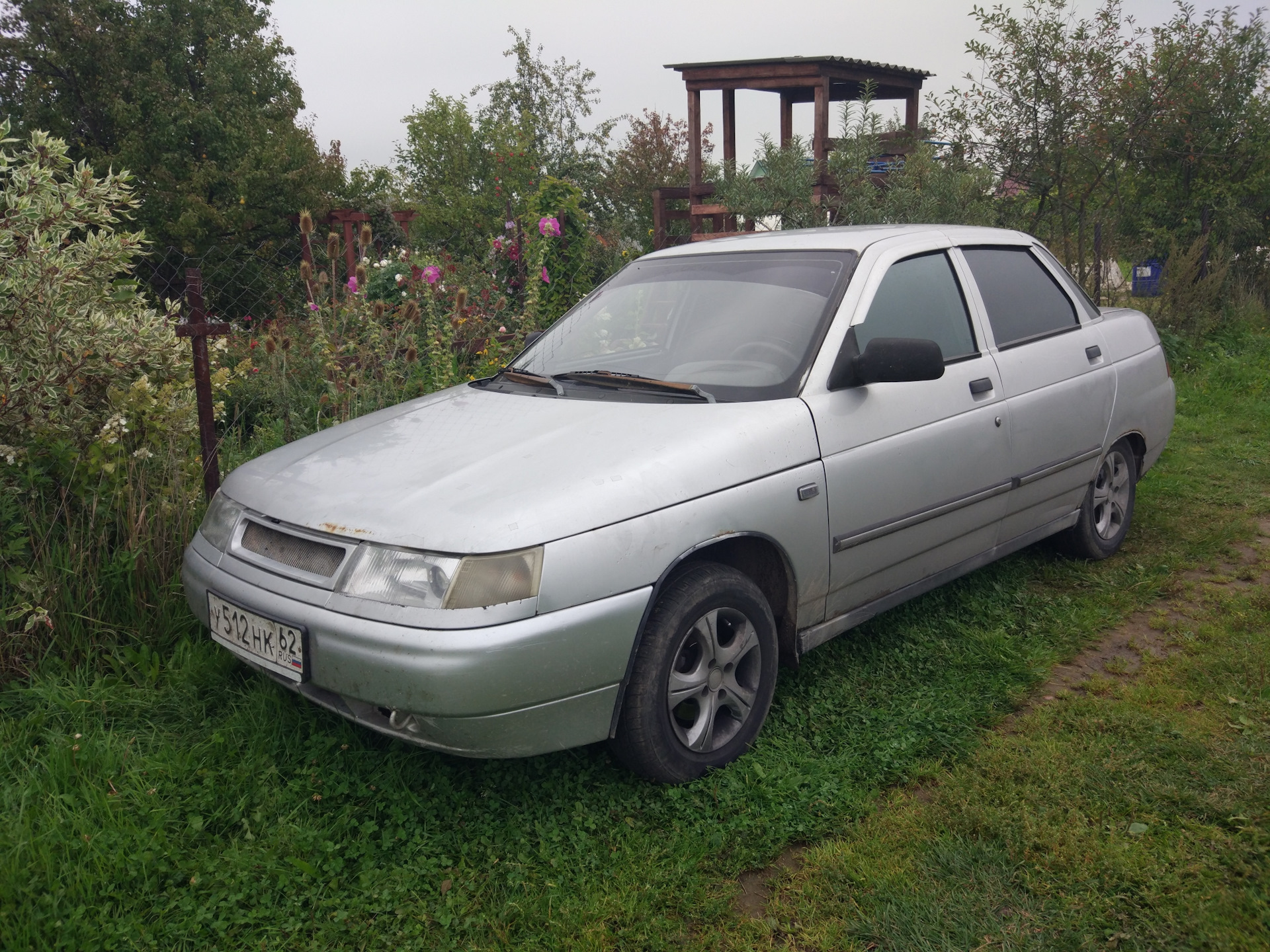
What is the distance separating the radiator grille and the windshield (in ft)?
4.07

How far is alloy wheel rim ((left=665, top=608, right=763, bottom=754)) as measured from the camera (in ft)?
9.25

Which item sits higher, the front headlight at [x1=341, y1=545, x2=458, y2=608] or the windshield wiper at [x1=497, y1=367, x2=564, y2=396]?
the windshield wiper at [x1=497, y1=367, x2=564, y2=396]

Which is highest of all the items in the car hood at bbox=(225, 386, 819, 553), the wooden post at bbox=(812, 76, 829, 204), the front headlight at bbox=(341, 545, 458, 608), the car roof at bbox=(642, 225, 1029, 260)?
the wooden post at bbox=(812, 76, 829, 204)

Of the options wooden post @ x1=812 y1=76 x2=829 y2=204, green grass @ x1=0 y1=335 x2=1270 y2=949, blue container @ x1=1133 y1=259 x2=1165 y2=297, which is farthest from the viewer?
wooden post @ x1=812 y1=76 x2=829 y2=204

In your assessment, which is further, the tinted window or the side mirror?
the tinted window

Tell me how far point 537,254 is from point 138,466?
3666mm

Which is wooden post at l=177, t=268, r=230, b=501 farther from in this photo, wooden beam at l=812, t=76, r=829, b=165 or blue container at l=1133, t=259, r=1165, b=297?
wooden beam at l=812, t=76, r=829, b=165

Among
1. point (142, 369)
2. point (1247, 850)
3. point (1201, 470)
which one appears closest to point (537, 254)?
point (142, 369)

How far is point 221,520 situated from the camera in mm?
3107

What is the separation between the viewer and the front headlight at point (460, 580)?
7.91 ft

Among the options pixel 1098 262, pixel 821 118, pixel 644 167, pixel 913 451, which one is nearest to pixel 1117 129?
pixel 1098 262

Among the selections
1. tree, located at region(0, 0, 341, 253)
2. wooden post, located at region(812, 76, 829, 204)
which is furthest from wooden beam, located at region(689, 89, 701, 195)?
tree, located at region(0, 0, 341, 253)

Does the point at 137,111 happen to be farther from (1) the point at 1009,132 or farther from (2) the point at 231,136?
(1) the point at 1009,132

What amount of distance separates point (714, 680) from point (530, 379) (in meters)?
1.41
